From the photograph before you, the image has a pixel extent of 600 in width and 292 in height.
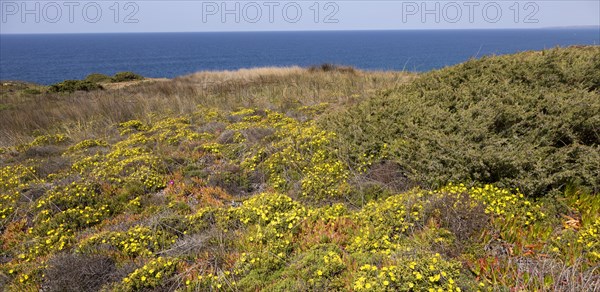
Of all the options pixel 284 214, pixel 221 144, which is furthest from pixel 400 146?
pixel 221 144

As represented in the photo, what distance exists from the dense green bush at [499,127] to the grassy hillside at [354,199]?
29 millimetres

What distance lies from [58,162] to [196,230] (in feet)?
17.0

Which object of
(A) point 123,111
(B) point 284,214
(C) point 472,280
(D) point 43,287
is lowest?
(D) point 43,287

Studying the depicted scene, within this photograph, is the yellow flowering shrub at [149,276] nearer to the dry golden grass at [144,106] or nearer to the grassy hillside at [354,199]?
the grassy hillside at [354,199]

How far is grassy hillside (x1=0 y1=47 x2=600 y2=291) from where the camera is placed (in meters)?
3.86

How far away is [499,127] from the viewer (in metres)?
5.77

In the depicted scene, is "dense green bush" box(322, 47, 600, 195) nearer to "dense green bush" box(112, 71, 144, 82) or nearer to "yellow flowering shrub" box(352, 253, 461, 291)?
"yellow flowering shrub" box(352, 253, 461, 291)

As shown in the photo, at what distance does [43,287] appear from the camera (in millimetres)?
4211

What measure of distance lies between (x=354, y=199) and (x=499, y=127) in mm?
2730

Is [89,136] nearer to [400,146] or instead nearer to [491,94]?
[400,146]

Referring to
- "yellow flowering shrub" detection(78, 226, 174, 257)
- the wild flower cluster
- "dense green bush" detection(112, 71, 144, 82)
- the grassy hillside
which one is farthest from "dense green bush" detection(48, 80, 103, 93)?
"yellow flowering shrub" detection(78, 226, 174, 257)

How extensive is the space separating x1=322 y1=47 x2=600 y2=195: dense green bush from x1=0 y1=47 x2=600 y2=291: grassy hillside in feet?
0.10

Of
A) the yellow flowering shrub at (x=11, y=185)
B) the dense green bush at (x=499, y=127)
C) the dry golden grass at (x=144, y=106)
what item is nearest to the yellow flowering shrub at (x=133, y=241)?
the yellow flowering shrub at (x=11, y=185)

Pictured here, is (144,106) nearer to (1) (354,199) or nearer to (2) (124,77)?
(1) (354,199)
